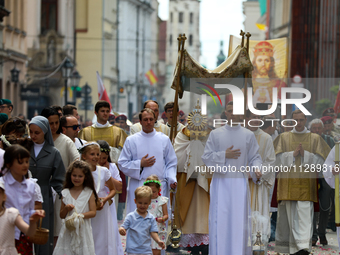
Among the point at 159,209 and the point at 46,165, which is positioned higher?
the point at 46,165

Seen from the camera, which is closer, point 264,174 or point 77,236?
point 77,236

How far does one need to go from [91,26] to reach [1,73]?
26430 millimetres

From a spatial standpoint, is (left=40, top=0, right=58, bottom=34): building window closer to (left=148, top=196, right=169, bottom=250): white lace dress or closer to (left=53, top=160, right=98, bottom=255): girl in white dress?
(left=148, top=196, right=169, bottom=250): white lace dress

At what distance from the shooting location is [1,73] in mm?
25281

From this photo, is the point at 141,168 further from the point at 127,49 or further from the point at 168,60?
the point at 168,60

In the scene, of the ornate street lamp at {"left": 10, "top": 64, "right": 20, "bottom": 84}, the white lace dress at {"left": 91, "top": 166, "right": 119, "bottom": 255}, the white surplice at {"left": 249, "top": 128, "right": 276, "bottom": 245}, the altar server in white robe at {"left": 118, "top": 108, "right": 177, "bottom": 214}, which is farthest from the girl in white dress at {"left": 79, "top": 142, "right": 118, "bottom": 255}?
the ornate street lamp at {"left": 10, "top": 64, "right": 20, "bottom": 84}

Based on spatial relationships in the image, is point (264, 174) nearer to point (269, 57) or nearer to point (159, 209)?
point (159, 209)

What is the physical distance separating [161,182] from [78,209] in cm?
169

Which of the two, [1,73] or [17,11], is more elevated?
[17,11]

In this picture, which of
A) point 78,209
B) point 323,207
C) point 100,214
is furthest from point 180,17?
point 78,209

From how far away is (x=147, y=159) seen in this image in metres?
8.16

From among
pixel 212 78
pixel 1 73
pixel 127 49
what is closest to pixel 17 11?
pixel 1 73

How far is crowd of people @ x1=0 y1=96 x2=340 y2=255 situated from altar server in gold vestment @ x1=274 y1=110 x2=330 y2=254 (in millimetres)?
14

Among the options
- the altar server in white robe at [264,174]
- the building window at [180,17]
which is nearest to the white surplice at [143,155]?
the altar server in white robe at [264,174]
